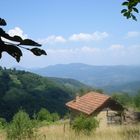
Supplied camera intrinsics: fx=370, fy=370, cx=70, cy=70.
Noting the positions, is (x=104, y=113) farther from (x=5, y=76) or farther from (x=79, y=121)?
(x=5, y=76)

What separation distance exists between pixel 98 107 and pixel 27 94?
3950 inches

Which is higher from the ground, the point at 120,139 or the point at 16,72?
the point at 16,72

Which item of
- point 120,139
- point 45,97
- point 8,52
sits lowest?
point 120,139

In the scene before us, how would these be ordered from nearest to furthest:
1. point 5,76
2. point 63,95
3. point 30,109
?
point 30,109 → point 5,76 → point 63,95

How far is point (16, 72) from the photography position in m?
158

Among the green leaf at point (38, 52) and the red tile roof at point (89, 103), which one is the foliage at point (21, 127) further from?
the red tile roof at point (89, 103)

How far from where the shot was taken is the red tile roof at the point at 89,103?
129 ft

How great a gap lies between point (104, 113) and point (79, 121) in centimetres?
2126

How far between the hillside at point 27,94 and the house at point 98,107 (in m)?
64.4

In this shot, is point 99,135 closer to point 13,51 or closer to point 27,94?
point 13,51

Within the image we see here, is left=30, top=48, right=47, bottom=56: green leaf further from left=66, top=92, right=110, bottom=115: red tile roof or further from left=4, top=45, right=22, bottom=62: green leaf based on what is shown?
left=66, top=92, right=110, bottom=115: red tile roof

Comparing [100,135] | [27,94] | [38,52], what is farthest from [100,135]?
[27,94]

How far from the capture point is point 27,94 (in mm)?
137875

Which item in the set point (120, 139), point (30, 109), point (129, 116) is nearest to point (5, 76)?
point (30, 109)
